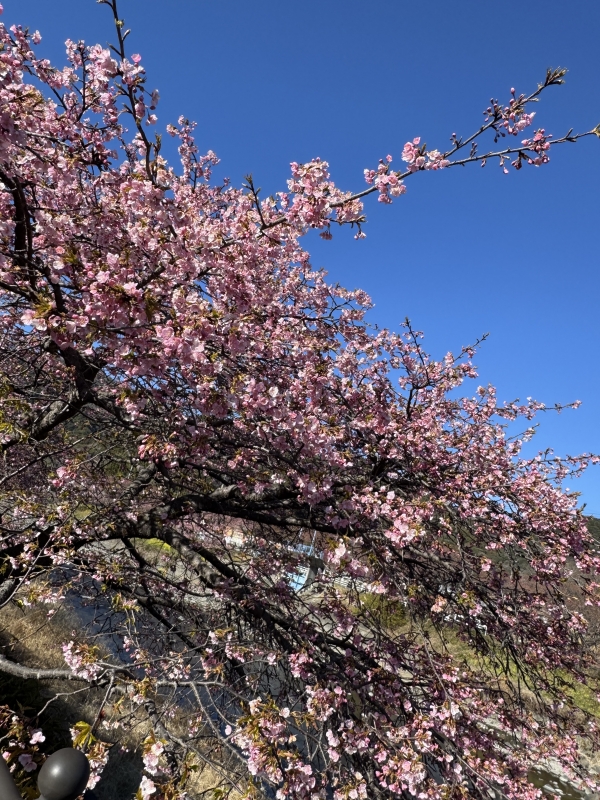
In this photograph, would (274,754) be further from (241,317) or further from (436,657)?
(241,317)

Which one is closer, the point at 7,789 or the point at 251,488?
the point at 7,789

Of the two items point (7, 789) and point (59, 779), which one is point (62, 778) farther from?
point (7, 789)

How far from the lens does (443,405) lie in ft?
23.4

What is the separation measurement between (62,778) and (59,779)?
1 centimetres

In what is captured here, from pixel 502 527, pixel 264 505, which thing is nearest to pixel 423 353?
pixel 502 527

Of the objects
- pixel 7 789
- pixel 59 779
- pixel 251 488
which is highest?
pixel 251 488

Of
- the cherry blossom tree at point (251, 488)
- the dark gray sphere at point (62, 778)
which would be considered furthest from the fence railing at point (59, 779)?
the cherry blossom tree at point (251, 488)

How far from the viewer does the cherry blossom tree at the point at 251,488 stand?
2840 mm

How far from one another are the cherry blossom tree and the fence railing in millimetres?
1226

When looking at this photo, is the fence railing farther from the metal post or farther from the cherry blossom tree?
the cherry blossom tree

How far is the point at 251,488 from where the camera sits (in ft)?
13.9

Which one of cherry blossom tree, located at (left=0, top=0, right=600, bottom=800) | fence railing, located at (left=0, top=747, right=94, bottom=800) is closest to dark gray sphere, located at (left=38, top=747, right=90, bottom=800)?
fence railing, located at (left=0, top=747, right=94, bottom=800)

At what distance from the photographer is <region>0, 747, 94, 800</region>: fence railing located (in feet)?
4.48

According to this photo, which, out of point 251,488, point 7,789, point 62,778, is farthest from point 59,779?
point 251,488
